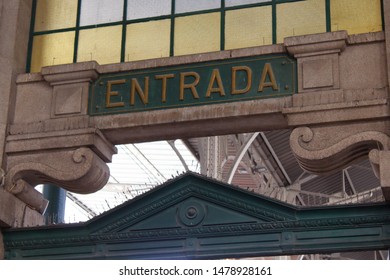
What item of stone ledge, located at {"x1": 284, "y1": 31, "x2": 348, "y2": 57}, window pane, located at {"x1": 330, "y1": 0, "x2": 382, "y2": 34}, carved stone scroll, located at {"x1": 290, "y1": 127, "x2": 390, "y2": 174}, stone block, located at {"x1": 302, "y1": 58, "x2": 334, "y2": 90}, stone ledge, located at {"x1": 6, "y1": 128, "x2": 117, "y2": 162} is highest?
window pane, located at {"x1": 330, "y1": 0, "x2": 382, "y2": 34}

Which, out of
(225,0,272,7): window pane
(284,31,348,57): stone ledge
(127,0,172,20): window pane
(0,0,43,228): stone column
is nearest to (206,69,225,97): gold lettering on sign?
(284,31,348,57): stone ledge

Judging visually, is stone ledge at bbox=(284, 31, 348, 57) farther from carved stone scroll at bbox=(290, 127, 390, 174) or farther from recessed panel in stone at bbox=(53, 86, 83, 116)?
recessed panel in stone at bbox=(53, 86, 83, 116)

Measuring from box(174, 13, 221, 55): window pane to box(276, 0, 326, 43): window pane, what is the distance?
94cm

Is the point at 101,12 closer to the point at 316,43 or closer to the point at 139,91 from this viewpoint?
the point at 139,91

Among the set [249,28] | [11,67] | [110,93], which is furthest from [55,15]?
[249,28]

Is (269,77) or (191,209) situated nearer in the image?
(191,209)

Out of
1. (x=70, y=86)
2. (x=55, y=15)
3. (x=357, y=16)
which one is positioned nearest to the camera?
(x=357, y=16)

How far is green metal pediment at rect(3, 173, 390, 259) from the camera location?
12.8 m

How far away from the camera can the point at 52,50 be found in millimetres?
15578

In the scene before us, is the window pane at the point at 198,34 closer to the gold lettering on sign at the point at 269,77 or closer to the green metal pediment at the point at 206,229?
the gold lettering on sign at the point at 269,77

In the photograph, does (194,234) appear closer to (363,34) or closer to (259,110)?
(259,110)

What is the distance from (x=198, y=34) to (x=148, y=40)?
795 mm

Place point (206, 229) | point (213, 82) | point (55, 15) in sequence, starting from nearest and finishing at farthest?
point (206, 229) < point (213, 82) < point (55, 15)

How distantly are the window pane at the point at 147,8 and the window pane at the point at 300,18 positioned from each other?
5.82ft
